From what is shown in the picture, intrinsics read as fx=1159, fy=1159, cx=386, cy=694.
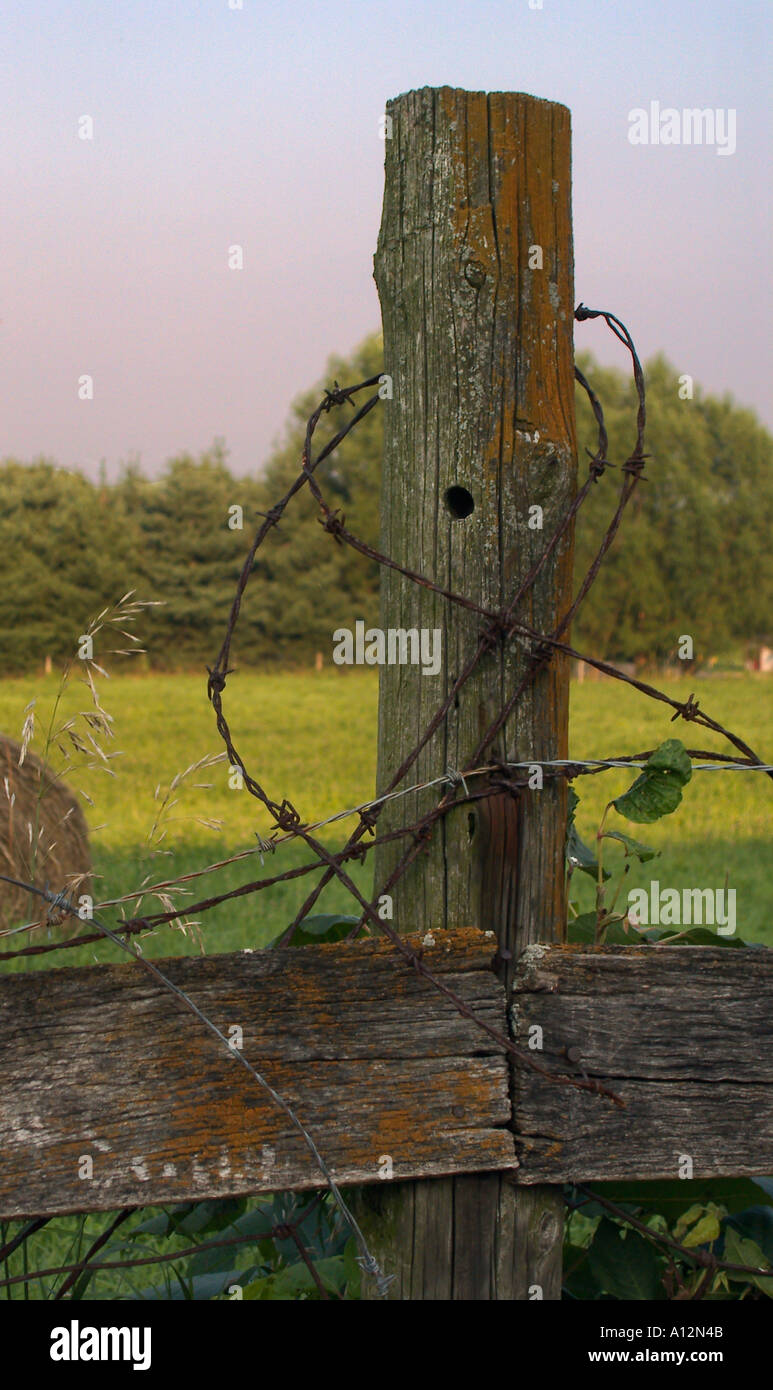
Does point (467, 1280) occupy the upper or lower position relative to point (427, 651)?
lower

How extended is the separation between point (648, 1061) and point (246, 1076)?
A: 0.67 m

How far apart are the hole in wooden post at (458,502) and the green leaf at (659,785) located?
1.70ft

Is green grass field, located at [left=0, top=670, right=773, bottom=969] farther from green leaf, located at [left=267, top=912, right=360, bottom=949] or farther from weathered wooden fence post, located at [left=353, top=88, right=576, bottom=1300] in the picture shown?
weathered wooden fence post, located at [left=353, top=88, right=576, bottom=1300]

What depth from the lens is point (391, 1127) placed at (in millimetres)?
Result: 1843

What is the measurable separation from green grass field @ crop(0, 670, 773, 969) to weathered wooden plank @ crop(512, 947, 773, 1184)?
1.95 ft

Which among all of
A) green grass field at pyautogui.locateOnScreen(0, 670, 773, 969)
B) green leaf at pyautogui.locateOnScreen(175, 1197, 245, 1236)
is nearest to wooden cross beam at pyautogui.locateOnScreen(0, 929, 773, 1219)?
green grass field at pyautogui.locateOnScreen(0, 670, 773, 969)

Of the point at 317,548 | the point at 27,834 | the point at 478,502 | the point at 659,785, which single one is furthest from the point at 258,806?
the point at 317,548

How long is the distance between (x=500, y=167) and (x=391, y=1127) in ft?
5.13

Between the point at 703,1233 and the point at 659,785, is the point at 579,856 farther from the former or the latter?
the point at 703,1233

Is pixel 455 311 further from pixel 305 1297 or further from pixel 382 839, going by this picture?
pixel 305 1297

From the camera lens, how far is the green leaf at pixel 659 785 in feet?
6.51

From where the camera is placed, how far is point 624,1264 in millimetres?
2170

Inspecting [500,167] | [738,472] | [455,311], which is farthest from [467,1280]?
[738,472]
